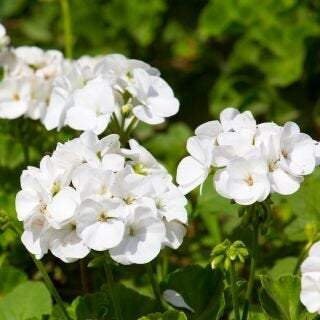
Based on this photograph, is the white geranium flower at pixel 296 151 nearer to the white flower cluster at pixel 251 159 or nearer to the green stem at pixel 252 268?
the white flower cluster at pixel 251 159

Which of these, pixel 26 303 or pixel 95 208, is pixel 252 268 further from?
pixel 26 303

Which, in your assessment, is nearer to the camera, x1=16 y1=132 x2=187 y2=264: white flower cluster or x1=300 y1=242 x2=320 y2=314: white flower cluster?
x1=300 y1=242 x2=320 y2=314: white flower cluster

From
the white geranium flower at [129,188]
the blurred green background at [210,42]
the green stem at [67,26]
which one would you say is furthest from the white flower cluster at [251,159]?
the blurred green background at [210,42]

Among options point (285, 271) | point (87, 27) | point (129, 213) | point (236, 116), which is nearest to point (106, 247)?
point (129, 213)

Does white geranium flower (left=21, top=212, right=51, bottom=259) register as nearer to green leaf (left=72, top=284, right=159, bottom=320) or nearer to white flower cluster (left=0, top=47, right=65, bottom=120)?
green leaf (left=72, top=284, right=159, bottom=320)

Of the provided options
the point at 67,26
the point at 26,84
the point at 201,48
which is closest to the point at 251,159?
the point at 26,84

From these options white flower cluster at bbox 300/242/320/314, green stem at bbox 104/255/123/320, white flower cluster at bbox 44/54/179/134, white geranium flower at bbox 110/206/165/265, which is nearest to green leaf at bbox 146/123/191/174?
white flower cluster at bbox 44/54/179/134
